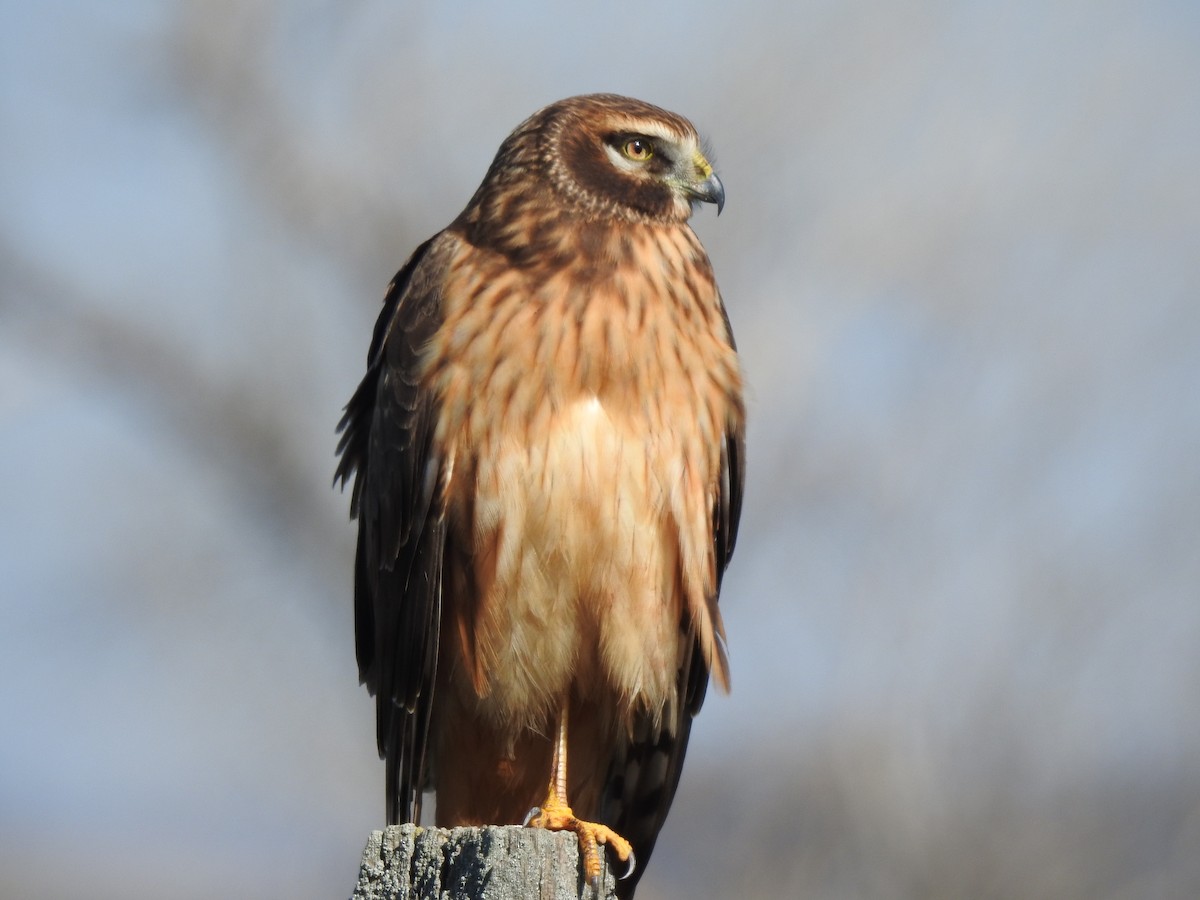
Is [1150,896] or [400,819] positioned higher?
[1150,896]

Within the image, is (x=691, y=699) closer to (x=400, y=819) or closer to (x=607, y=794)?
(x=607, y=794)

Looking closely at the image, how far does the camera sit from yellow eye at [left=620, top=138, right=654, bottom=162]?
4434mm

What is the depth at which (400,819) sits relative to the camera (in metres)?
4.23

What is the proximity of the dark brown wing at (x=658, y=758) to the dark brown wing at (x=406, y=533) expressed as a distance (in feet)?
2.01

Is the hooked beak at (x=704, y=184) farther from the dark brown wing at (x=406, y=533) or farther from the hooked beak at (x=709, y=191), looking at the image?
the dark brown wing at (x=406, y=533)

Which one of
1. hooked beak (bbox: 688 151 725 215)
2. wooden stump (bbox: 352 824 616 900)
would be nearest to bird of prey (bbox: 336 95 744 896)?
hooked beak (bbox: 688 151 725 215)

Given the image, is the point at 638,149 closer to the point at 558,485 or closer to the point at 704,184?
the point at 704,184

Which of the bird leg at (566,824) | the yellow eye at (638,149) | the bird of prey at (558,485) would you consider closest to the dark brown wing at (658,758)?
the bird of prey at (558,485)

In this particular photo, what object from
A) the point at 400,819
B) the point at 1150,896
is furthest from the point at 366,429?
the point at 1150,896

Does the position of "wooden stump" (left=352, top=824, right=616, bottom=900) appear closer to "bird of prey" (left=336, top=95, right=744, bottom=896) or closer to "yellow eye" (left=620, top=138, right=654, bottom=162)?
"bird of prey" (left=336, top=95, right=744, bottom=896)

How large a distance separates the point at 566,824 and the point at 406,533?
92cm

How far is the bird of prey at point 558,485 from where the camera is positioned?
13.1 feet

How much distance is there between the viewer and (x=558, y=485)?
3.93 m

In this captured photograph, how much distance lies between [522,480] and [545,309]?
476mm
